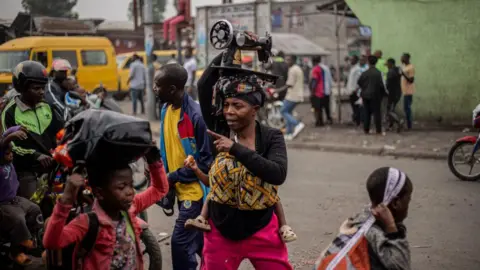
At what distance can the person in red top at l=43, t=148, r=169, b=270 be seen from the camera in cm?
297

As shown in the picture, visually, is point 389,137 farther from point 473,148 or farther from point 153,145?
point 153,145

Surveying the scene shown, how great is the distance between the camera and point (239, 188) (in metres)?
3.70

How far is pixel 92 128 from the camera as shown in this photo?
3012mm

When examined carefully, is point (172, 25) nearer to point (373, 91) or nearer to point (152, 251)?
point (373, 91)

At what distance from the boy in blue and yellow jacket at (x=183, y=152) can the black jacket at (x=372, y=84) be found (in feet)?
34.3

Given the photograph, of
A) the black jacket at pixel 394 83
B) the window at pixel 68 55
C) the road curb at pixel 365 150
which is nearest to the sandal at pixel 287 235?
the road curb at pixel 365 150

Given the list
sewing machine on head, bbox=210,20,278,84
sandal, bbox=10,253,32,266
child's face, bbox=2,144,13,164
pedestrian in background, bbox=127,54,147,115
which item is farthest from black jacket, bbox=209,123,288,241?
pedestrian in background, bbox=127,54,147,115

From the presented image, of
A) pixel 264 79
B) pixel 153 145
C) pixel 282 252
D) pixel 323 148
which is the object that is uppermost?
pixel 264 79

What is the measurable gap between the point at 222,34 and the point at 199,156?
1.07m

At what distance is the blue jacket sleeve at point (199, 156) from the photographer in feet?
15.5

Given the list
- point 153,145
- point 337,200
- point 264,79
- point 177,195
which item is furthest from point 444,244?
point 153,145

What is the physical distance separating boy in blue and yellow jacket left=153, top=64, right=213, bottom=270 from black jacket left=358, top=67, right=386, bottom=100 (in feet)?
34.3

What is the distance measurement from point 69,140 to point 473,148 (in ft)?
25.8

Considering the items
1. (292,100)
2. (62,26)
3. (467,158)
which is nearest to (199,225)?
(467,158)
